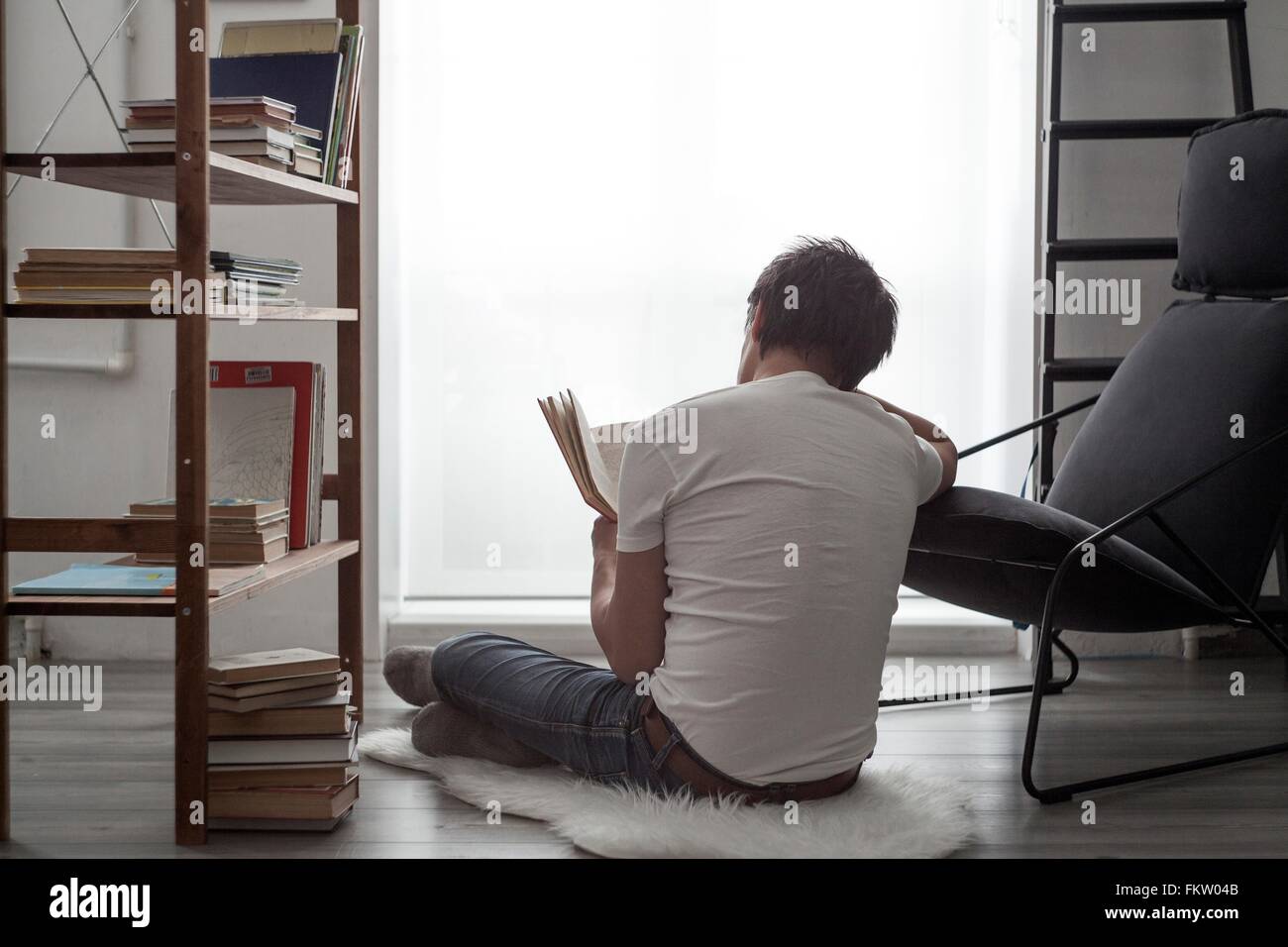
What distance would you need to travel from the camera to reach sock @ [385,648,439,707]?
2.51 metres

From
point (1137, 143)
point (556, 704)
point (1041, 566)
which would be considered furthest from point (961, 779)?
point (1137, 143)

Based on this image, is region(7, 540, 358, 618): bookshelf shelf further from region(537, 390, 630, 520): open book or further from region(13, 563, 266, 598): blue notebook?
region(537, 390, 630, 520): open book

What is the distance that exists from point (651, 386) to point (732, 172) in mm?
646

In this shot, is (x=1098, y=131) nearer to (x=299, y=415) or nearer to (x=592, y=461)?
(x=592, y=461)

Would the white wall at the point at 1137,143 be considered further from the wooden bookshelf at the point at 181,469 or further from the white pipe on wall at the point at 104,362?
the white pipe on wall at the point at 104,362

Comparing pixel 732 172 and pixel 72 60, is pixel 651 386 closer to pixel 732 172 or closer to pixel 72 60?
pixel 732 172

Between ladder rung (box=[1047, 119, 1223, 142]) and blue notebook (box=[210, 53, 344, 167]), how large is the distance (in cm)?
188

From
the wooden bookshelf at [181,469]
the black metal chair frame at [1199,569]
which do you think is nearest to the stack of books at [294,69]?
the wooden bookshelf at [181,469]

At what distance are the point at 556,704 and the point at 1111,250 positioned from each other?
6.65ft

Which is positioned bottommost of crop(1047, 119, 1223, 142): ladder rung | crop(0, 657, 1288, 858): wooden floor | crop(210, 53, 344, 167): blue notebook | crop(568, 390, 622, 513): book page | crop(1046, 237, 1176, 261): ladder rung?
crop(0, 657, 1288, 858): wooden floor

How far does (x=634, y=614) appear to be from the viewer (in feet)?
5.82

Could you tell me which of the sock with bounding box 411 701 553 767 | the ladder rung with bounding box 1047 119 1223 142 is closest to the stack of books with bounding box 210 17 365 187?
the sock with bounding box 411 701 553 767

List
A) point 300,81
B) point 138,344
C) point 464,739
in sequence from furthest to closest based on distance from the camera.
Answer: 1. point 138,344
2. point 300,81
3. point 464,739
